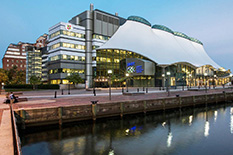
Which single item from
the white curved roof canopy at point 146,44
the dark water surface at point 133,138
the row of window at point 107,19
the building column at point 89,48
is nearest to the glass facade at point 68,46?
the building column at point 89,48

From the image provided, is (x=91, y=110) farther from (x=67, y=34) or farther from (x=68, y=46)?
(x=67, y=34)

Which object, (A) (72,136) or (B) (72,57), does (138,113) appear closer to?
(A) (72,136)

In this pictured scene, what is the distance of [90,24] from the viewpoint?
7069cm

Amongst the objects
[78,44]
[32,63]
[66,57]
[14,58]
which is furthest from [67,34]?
[14,58]

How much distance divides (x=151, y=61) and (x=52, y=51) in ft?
142

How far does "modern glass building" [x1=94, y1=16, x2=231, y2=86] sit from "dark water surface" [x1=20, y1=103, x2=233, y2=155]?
42.7 meters

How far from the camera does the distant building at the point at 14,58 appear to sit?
463 feet

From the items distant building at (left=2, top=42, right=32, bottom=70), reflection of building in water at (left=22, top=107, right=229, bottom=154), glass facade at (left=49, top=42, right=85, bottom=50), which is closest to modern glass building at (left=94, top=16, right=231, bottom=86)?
glass facade at (left=49, top=42, right=85, bottom=50)

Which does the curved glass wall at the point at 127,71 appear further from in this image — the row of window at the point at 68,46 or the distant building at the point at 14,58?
the distant building at the point at 14,58

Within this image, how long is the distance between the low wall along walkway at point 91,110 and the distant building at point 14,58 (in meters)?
153

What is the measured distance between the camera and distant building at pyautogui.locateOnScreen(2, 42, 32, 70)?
141 m

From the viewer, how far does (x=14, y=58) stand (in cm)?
14438

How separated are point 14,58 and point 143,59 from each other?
12977 centimetres

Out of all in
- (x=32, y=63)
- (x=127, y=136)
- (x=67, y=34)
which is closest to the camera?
(x=127, y=136)
